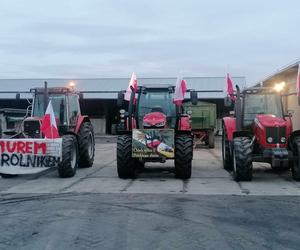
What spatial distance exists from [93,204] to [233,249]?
365cm

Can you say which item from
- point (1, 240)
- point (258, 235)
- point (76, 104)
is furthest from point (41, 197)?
point (76, 104)

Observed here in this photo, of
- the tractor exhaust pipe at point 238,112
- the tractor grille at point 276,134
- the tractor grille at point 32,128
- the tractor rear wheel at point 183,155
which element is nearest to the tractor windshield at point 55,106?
the tractor grille at point 32,128

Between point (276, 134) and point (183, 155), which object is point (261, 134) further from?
point (183, 155)

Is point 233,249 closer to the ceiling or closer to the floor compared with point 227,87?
closer to the floor

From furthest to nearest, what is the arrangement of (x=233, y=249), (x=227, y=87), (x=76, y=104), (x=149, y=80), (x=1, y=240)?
1. (x=149, y=80)
2. (x=76, y=104)
3. (x=227, y=87)
4. (x=1, y=240)
5. (x=233, y=249)

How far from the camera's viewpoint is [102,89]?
43906mm

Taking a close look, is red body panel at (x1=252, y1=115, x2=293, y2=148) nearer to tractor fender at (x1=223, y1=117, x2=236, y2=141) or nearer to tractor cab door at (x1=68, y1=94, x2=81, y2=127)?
tractor fender at (x1=223, y1=117, x2=236, y2=141)

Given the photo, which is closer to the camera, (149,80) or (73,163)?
(73,163)

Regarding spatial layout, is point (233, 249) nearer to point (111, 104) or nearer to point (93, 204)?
point (93, 204)

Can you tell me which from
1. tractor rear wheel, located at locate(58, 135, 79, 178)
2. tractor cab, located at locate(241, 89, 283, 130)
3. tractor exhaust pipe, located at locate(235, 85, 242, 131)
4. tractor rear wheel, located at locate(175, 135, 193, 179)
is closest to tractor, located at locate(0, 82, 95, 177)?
tractor rear wheel, located at locate(58, 135, 79, 178)

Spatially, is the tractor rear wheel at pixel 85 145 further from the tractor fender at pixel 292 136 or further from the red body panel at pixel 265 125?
the tractor fender at pixel 292 136

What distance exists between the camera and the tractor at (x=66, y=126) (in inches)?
531

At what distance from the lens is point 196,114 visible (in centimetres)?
2727

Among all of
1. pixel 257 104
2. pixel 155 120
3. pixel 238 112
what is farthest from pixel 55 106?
pixel 257 104
